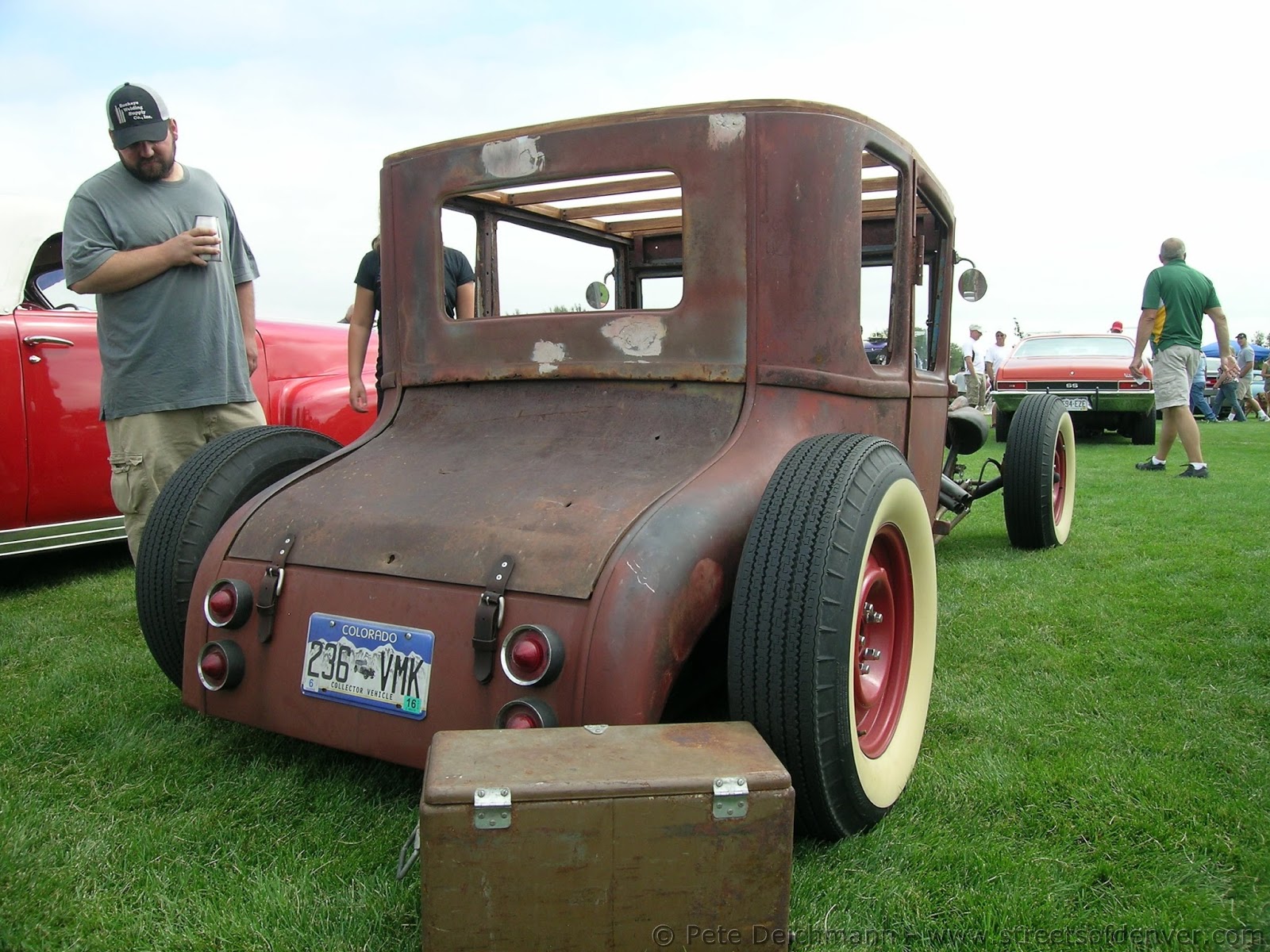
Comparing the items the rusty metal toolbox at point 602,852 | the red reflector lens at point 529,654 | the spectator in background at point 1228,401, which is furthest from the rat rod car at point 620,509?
the spectator in background at point 1228,401

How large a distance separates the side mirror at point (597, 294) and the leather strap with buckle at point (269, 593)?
2.60 metres

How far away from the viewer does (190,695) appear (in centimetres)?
244

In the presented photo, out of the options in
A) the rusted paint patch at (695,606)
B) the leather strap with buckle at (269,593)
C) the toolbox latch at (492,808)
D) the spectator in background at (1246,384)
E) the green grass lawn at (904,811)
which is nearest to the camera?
the toolbox latch at (492,808)

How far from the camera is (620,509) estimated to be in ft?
7.24

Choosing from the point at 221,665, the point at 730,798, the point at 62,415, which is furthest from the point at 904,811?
the point at 62,415

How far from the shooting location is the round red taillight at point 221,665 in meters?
2.33

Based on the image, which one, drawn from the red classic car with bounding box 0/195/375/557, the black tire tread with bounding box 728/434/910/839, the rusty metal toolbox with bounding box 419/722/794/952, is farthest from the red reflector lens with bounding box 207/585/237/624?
the red classic car with bounding box 0/195/375/557

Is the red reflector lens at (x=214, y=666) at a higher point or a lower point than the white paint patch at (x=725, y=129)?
lower

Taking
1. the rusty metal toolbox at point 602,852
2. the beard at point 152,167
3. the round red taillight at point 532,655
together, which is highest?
the beard at point 152,167

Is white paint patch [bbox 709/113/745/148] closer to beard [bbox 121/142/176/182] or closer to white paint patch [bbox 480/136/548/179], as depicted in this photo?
white paint patch [bbox 480/136/548/179]

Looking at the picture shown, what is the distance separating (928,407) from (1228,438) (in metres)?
10.5

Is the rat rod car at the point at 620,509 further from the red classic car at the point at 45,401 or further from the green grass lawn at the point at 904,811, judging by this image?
the red classic car at the point at 45,401

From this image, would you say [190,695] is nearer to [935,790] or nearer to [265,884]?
[265,884]

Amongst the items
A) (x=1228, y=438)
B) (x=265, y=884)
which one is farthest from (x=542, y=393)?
(x=1228, y=438)
